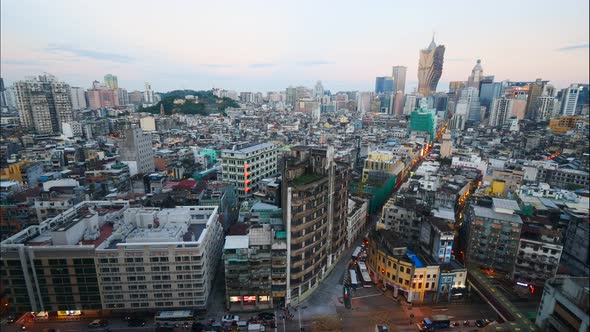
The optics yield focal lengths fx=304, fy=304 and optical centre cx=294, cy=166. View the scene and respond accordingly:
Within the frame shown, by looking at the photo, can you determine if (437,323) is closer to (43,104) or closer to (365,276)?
(365,276)

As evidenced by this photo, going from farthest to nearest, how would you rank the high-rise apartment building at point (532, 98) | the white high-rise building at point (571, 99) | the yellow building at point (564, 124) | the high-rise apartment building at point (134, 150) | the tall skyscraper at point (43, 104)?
the high-rise apartment building at point (532, 98) < the white high-rise building at point (571, 99) < the tall skyscraper at point (43, 104) < the yellow building at point (564, 124) < the high-rise apartment building at point (134, 150)

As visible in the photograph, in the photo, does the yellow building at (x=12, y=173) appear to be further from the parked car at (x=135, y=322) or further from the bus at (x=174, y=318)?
the bus at (x=174, y=318)

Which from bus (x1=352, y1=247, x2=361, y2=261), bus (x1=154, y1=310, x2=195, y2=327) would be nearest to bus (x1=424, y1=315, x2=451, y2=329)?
Answer: bus (x1=352, y1=247, x2=361, y2=261)

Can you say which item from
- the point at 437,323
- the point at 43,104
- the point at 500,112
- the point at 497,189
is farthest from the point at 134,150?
the point at 500,112

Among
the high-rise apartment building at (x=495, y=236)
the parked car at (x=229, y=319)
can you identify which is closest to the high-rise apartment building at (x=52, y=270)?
the parked car at (x=229, y=319)

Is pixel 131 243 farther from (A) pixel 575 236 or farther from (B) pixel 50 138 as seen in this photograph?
(B) pixel 50 138
